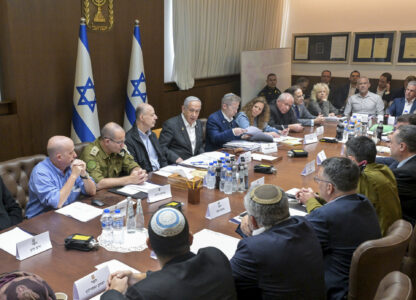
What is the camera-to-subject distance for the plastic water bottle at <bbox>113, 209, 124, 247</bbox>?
81.8 inches

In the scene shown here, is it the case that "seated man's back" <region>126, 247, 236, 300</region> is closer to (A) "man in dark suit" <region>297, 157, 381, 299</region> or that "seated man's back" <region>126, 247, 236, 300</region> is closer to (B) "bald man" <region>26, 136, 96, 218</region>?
(A) "man in dark suit" <region>297, 157, 381, 299</region>

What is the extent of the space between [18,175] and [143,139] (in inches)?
45.0

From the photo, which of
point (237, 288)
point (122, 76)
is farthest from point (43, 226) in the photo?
point (122, 76)

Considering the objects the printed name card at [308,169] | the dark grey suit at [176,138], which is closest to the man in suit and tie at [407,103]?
the printed name card at [308,169]

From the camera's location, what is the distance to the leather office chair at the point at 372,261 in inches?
69.2

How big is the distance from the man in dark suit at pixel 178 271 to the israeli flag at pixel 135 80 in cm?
375

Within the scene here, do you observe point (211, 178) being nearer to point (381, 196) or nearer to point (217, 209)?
point (217, 209)

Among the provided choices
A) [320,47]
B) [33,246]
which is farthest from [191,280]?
[320,47]

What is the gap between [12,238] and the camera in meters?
2.10

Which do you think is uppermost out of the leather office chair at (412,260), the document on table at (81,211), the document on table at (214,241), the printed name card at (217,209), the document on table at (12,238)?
the printed name card at (217,209)

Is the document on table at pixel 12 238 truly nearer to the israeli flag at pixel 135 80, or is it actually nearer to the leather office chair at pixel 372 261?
the leather office chair at pixel 372 261

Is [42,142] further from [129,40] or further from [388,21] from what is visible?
[388,21]

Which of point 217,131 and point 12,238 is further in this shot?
point 217,131

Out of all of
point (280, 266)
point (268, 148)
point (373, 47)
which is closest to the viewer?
point (280, 266)
